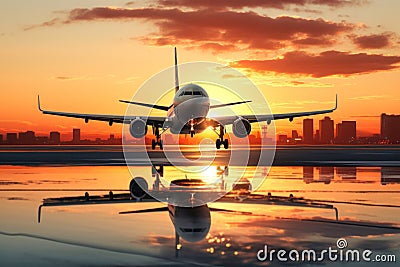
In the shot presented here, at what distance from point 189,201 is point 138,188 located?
6.07 m

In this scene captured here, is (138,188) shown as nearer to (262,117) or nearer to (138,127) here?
(138,127)

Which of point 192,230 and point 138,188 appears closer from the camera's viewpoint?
point 192,230

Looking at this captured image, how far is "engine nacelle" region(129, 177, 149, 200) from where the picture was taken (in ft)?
73.3

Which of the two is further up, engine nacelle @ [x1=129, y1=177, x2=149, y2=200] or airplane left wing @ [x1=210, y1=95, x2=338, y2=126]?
airplane left wing @ [x1=210, y1=95, x2=338, y2=126]

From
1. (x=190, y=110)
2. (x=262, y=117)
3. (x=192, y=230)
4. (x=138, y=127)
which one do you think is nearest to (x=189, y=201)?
(x=192, y=230)

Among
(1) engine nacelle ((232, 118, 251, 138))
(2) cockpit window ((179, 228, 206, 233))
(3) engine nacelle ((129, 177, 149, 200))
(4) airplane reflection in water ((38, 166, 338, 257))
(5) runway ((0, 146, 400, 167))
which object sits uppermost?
(1) engine nacelle ((232, 118, 251, 138))

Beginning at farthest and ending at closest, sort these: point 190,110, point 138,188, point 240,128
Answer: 1. point 240,128
2. point 190,110
3. point 138,188

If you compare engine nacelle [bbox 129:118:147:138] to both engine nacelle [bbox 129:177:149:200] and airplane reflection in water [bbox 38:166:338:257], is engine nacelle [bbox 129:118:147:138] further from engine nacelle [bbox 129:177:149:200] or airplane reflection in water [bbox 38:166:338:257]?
airplane reflection in water [bbox 38:166:338:257]

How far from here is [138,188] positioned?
83.0ft

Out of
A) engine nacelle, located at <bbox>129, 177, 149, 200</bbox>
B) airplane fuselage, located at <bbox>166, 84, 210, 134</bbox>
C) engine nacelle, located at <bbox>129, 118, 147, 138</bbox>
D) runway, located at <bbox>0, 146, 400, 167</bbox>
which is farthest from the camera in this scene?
runway, located at <bbox>0, 146, 400, 167</bbox>

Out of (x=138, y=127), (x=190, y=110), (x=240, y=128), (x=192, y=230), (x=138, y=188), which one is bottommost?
(x=192, y=230)

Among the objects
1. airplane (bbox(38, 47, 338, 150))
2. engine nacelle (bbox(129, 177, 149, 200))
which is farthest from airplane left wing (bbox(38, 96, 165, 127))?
engine nacelle (bbox(129, 177, 149, 200))

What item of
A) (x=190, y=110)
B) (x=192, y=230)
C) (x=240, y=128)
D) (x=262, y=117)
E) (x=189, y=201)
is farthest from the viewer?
(x=262, y=117)

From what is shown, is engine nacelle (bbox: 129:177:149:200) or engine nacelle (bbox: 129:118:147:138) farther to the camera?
engine nacelle (bbox: 129:118:147:138)
